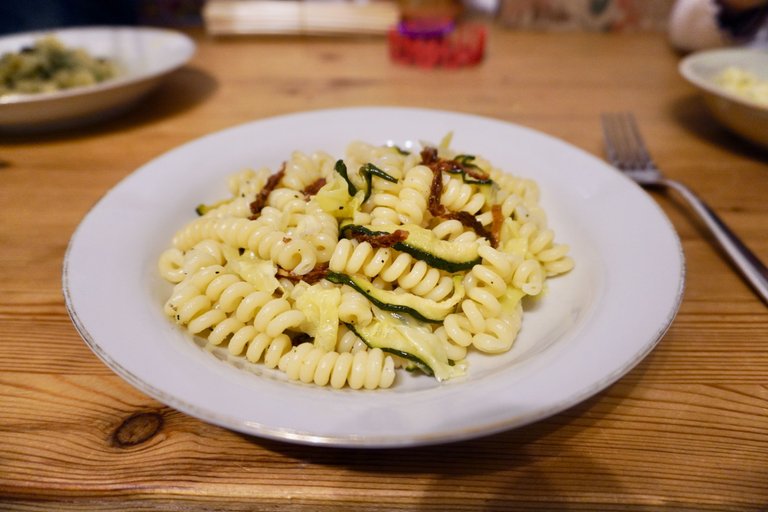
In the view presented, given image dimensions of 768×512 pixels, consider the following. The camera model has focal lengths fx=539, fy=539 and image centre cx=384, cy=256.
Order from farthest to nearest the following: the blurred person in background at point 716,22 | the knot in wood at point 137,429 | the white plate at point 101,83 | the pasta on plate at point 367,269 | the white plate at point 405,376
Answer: the blurred person in background at point 716,22, the white plate at point 101,83, the pasta on plate at point 367,269, the knot in wood at point 137,429, the white plate at point 405,376

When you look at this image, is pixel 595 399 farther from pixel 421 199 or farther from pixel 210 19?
pixel 210 19

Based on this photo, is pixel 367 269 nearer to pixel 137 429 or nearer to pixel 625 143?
pixel 137 429

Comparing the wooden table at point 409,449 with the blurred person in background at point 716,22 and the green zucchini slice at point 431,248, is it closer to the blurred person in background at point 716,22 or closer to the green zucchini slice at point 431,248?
the green zucchini slice at point 431,248

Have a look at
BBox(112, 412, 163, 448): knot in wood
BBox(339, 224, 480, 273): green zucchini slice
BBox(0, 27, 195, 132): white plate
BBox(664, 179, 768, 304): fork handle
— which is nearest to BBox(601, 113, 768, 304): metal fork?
BBox(664, 179, 768, 304): fork handle

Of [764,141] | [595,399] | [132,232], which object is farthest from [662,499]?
[764,141]

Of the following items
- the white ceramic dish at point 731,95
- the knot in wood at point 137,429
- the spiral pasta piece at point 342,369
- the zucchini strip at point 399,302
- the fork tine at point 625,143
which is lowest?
the knot in wood at point 137,429

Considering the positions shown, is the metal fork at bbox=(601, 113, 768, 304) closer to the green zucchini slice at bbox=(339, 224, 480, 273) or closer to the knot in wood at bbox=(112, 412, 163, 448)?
the green zucchini slice at bbox=(339, 224, 480, 273)

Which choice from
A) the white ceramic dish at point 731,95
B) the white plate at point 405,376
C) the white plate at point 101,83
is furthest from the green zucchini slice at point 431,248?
the white plate at point 101,83
